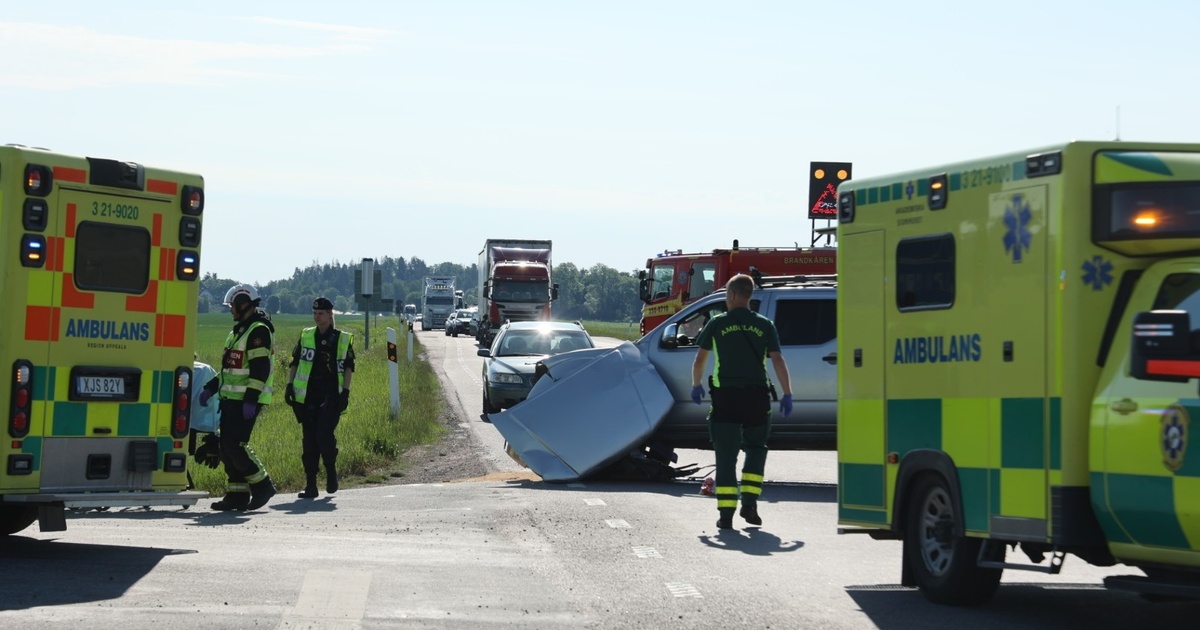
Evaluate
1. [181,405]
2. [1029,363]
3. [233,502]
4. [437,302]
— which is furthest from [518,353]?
[437,302]

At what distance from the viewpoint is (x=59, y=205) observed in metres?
10.9

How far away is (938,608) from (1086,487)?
1510 mm

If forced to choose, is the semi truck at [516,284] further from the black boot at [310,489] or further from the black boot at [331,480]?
the black boot at [310,489]

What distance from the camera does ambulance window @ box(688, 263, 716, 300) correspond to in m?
30.7

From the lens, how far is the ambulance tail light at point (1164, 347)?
276 inches

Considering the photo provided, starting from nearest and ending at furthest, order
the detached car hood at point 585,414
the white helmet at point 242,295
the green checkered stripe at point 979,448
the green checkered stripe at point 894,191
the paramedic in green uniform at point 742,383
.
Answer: the green checkered stripe at point 979,448
the green checkered stripe at point 894,191
the paramedic in green uniform at point 742,383
the white helmet at point 242,295
the detached car hood at point 585,414

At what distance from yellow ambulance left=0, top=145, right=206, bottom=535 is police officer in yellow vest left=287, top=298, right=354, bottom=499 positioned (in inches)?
150

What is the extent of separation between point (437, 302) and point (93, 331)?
95.2m

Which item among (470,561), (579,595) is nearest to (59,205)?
(470,561)

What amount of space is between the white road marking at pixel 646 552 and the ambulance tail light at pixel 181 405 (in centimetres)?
337

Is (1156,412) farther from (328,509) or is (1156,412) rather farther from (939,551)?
(328,509)

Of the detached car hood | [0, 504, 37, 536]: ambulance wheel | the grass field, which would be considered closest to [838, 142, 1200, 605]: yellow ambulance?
[0, 504, 37, 536]: ambulance wheel

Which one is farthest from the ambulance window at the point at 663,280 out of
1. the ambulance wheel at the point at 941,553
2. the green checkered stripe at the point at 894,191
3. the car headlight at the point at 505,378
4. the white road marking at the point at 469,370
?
the ambulance wheel at the point at 941,553

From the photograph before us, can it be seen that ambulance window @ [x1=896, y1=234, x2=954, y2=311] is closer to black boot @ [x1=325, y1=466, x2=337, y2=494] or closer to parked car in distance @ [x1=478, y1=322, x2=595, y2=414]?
black boot @ [x1=325, y1=466, x2=337, y2=494]
